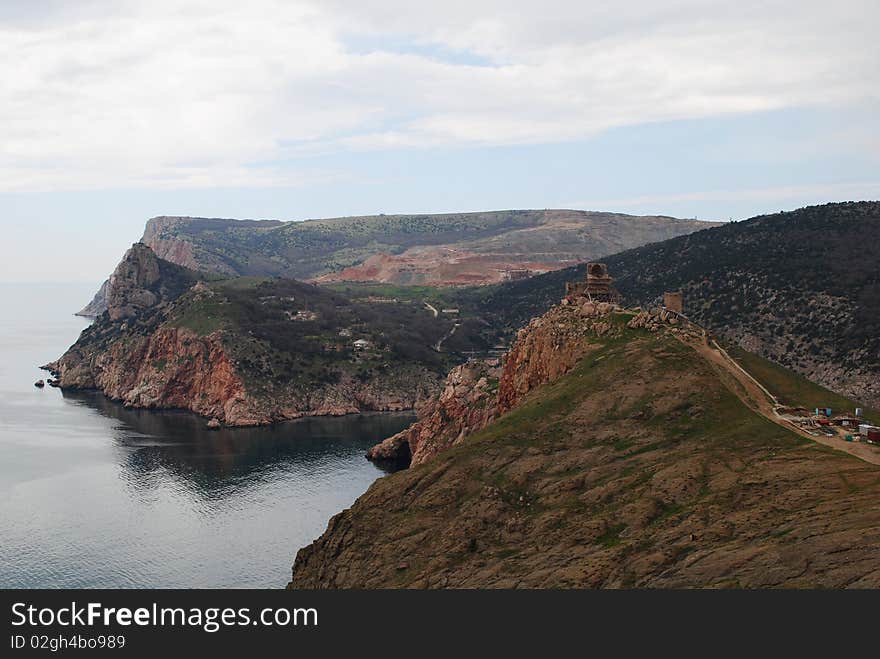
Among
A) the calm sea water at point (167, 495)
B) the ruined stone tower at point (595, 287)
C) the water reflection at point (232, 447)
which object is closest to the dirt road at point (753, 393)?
the ruined stone tower at point (595, 287)

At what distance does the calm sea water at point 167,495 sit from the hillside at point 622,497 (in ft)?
76.0

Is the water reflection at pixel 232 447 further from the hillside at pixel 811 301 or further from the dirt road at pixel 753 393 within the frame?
the dirt road at pixel 753 393

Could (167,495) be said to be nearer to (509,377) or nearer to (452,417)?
(452,417)

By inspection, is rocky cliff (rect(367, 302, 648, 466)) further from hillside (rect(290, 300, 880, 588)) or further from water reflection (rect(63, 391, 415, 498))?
water reflection (rect(63, 391, 415, 498))

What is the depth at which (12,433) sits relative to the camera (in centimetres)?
17738

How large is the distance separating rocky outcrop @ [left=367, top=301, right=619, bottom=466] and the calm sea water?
10754 mm

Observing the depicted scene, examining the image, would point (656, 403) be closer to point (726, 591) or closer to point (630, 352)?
point (630, 352)

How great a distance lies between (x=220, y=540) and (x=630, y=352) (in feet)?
172

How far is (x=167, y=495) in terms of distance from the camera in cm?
13100

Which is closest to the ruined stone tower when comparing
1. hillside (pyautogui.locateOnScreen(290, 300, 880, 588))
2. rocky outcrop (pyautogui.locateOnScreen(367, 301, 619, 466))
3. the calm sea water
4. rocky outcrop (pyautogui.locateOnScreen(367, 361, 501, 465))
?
rocky outcrop (pyautogui.locateOnScreen(367, 301, 619, 466))

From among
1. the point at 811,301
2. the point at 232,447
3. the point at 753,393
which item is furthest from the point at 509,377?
the point at 811,301

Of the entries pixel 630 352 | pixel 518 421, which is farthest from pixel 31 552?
pixel 630 352

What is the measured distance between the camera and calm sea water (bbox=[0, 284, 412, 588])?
323ft

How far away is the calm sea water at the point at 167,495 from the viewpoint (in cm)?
9838
